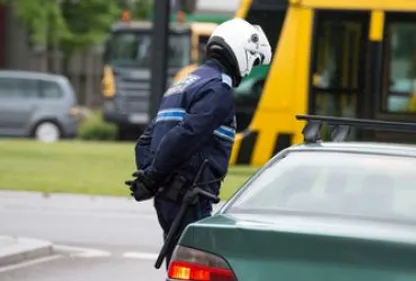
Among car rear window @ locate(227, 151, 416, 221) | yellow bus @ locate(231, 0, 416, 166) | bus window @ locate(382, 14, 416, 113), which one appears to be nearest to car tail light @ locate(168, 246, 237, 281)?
car rear window @ locate(227, 151, 416, 221)

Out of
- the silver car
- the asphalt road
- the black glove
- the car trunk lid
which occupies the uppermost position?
the car trunk lid

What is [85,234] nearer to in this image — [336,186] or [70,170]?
[70,170]

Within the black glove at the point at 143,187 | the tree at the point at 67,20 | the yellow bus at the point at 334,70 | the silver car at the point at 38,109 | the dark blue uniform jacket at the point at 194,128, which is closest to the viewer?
the dark blue uniform jacket at the point at 194,128

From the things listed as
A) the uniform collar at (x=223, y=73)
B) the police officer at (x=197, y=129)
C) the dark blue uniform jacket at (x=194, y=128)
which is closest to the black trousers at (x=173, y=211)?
the police officer at (x=197, y=129)

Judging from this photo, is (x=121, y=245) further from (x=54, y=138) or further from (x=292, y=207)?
(x=54, y=138)

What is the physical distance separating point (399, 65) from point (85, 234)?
678 centimetres

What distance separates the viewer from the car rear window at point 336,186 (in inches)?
225

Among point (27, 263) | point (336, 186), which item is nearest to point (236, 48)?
A: point (336, 186)

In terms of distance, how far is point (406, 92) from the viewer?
57.3 feet

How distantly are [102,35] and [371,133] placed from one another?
82.9 ft

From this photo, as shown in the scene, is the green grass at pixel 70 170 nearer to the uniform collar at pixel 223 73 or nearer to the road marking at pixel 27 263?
the road marking at pixel 27 263

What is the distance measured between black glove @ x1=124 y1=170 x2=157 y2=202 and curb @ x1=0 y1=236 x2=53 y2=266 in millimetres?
3430

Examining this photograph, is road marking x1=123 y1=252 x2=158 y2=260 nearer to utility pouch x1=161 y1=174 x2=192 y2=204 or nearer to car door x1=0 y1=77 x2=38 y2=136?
utility pouch x1=161 y1=174 x2=192 y2=204

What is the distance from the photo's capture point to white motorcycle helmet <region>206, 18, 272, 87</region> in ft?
22.7
